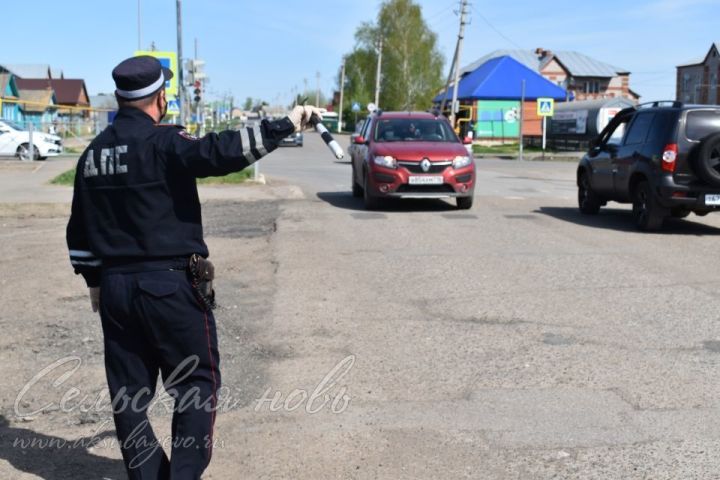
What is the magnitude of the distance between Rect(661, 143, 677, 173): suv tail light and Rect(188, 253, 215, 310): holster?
10.2 metres

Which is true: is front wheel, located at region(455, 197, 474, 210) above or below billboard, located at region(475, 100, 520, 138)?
below

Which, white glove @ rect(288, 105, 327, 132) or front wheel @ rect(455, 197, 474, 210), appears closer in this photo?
white glove @ rect(288, 105, 327, 132)

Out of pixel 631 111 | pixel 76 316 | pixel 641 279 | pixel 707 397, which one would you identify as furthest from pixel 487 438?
pixel 631 111

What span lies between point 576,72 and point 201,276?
10387cm

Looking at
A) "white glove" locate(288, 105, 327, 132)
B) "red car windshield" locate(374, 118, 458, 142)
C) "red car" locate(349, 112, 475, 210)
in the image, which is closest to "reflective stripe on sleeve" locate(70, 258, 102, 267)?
"white glove" locate(288, 105, 327, 132)

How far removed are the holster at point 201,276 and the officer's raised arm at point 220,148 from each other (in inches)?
13.5

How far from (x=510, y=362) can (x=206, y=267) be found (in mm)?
2938

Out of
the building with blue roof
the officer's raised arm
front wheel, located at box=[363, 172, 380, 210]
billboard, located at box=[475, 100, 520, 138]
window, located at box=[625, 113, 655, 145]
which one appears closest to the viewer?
the officer's raised arm

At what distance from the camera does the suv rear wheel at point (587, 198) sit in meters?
15.4

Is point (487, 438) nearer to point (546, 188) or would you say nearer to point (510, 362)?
point (510, 362)

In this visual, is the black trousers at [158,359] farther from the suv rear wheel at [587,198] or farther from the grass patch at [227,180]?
the grass patch at [227,180]

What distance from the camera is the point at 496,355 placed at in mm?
6277

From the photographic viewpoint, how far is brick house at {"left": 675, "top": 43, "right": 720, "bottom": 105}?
92.8 m

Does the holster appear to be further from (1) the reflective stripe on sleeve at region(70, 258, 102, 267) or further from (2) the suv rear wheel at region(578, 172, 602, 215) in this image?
(2) the suv rear wheel at region(578, 172, 602, 215)
